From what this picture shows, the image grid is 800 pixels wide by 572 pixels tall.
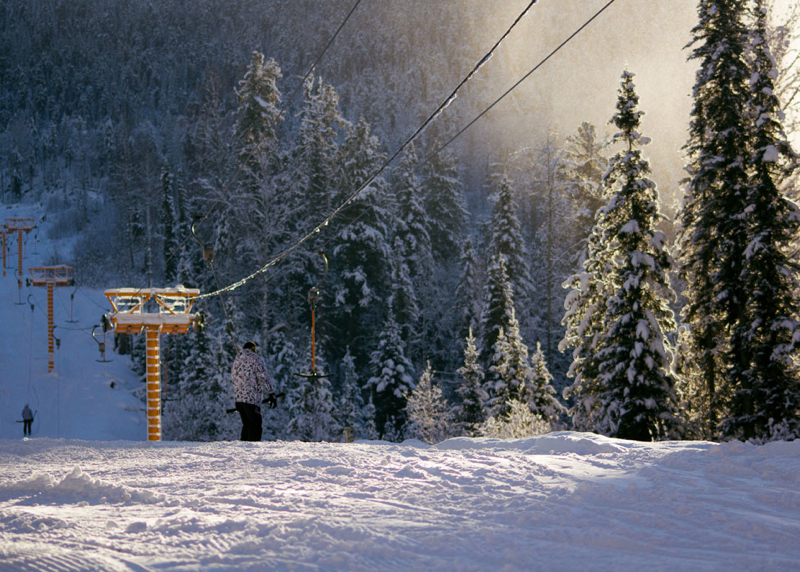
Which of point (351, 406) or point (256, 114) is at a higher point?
point (256, 114)

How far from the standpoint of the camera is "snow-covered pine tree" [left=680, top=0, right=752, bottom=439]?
19.6m

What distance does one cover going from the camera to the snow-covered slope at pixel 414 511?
3.99m

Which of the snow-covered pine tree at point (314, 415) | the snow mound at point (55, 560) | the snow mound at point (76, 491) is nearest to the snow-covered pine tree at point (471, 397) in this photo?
the snow-covered pine tree at point (314, 415)

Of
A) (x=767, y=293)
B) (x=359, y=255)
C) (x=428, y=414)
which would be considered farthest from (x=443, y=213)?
(x=767, y=293)

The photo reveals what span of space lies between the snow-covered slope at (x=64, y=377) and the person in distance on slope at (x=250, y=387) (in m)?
19.0

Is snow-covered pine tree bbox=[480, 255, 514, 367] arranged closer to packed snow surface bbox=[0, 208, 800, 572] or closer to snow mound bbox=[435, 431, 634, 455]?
snow mound bbox=[435, 431, 634, 455]

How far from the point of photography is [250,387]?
10.6m

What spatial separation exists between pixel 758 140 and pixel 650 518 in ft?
58.7

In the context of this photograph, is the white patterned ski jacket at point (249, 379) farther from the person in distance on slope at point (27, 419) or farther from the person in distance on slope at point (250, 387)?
the person in distance on slope at point (27, 419)

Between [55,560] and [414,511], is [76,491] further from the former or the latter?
[414,511]

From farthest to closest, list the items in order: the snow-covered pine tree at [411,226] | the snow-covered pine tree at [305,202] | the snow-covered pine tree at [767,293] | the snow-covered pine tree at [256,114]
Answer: the snow-covered pine tree at [411,226] → the snow-covered pine tree at [305,202] → the snow-covered pine tree at [256,114] → the snow-covered pine tree at [767,293]

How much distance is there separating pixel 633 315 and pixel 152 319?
48.6ft

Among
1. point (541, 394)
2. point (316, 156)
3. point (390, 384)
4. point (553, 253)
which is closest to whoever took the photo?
point (541, 394)

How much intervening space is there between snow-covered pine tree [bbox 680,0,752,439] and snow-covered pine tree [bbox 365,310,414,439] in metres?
20.6
